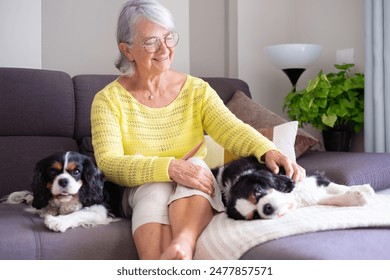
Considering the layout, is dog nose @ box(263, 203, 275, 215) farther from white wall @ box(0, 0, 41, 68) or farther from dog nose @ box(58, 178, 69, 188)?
white wall @ box(0, 0, 41, 68)

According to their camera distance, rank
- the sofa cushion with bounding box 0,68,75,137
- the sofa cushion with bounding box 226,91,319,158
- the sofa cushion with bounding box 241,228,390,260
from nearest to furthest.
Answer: the sofa cushion with bounding box 241,228,390,260
the sofa cushion with bounding box 0,68,75,137
the sofa cushion with bounding box 226,91,319,158

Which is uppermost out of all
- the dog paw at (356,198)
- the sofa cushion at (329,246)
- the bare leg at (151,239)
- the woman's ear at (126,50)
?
the woman's ear at (126,50)

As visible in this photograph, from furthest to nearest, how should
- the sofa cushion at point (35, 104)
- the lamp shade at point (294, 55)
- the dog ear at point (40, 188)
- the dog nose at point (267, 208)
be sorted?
the lamp shade at point (294, 55) < the sofa cushion at point (35, 104) < the dog ear at point (40, 188) < the dog nose at point (267, 208)

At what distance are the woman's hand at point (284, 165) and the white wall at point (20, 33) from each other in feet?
5.73

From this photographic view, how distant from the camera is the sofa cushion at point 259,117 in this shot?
8.71 feet

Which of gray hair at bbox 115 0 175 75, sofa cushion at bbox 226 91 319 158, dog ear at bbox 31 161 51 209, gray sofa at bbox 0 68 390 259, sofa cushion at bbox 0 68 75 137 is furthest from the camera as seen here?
sofa cushion at bbox 226 91 319 158

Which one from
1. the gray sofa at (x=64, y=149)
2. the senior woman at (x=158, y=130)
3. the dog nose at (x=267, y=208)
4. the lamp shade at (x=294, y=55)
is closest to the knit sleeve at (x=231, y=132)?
the senior woman at (x=158, y=130)

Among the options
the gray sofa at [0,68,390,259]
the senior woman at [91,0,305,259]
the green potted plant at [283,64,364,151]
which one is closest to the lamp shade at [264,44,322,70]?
the green potted plant at [283,64,364,151]

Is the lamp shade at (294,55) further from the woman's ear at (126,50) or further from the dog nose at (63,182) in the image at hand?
the dog nose at (63,182)

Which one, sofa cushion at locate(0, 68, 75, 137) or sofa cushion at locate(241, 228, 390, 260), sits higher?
sofa cushion at locate(0, 68, 75, 137)

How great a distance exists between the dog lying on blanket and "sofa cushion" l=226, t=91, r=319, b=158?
2.18ft

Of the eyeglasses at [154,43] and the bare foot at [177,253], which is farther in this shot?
the eyeglasses at [154,43]

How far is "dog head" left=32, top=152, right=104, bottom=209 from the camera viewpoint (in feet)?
6.12

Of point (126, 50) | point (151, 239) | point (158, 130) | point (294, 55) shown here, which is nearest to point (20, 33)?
point (126, 50)
